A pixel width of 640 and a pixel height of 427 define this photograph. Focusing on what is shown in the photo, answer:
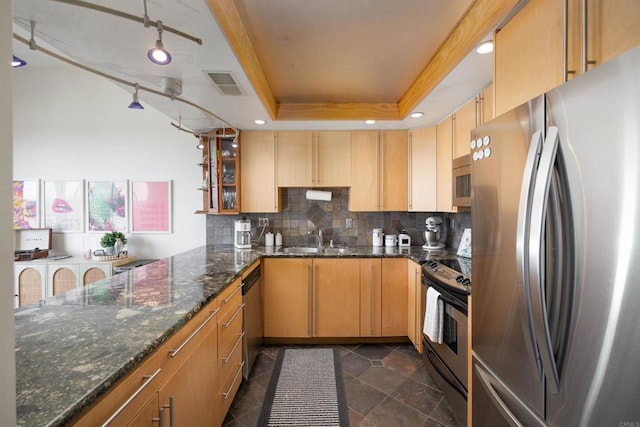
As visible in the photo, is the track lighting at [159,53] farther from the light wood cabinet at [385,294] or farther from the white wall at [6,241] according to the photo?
the light wood cabinet at [385,294]

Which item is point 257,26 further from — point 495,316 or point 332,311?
point 332,311

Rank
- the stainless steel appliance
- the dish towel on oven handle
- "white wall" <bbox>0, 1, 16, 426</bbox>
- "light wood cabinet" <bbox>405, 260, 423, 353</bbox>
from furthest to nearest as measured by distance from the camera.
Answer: "light wood cabinet" <bbox>405, 260, 423, 353</bbox> → the stainless steel appliance → the dish towel on oven handle → "white wall" <bbox>0, 1, 16, 426</bbox>

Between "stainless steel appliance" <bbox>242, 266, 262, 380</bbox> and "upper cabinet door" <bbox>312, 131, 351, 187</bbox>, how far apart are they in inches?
49.9

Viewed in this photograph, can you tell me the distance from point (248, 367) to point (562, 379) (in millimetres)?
2054

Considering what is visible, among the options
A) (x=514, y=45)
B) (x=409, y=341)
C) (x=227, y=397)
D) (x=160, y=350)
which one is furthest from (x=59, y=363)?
(x=409, y=341)

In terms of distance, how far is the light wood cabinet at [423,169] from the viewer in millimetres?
2795

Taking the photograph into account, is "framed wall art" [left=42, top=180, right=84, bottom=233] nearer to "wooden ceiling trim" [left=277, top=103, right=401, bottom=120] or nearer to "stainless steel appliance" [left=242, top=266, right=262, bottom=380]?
"stainless steel appliance" [left=242, top=266, right=262, bottom=380]

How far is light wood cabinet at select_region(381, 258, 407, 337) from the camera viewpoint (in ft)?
9.02

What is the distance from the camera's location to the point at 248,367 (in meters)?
2.18

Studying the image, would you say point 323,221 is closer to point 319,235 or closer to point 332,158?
point 319,235

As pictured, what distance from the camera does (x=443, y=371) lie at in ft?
6.21

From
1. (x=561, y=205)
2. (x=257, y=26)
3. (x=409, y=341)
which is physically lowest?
(x=409, y=341)

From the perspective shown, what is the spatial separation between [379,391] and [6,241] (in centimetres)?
232

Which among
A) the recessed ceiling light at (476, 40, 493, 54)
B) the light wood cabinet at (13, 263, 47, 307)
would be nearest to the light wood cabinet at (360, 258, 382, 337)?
the recessed ceiling light at (476, 40, 493, 54)
